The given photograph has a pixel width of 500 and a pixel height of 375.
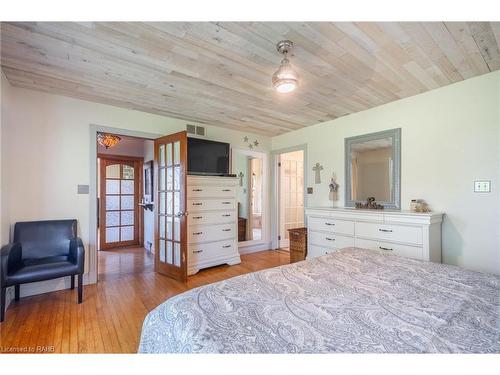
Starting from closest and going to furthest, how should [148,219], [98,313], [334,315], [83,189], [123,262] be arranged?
[334,315] → [98,313] → [83,189] → [123,262] → [148,219]

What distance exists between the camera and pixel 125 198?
521 cm

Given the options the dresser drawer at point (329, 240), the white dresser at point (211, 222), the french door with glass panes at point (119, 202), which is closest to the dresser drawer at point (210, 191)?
the white dresser at point (211, 222)

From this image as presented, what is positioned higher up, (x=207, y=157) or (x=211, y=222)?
(x=207, y=157)

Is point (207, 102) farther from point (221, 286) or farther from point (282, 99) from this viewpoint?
point (221, 286)

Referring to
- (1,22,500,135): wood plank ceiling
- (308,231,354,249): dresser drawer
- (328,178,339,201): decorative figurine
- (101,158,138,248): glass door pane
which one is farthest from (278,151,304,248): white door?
(101,158,138,248): glass door pane

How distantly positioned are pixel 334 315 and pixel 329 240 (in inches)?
98.1

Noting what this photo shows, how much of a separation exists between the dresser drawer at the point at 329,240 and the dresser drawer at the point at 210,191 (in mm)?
1401

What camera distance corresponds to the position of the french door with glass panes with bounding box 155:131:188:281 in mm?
3133

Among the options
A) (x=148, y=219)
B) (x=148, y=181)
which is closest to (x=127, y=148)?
(x=148, y=181)

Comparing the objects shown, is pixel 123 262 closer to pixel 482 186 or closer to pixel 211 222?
pixel 211 222

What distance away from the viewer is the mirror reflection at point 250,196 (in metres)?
4.93

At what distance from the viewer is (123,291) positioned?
2.79 meters

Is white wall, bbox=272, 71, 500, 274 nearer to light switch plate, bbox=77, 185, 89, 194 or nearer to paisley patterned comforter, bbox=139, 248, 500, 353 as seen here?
paisley patterned comforter, bbox=139, 248, 500, 353

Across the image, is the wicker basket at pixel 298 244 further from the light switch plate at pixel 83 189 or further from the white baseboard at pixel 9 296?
the white baseboard at pixel 9 296
